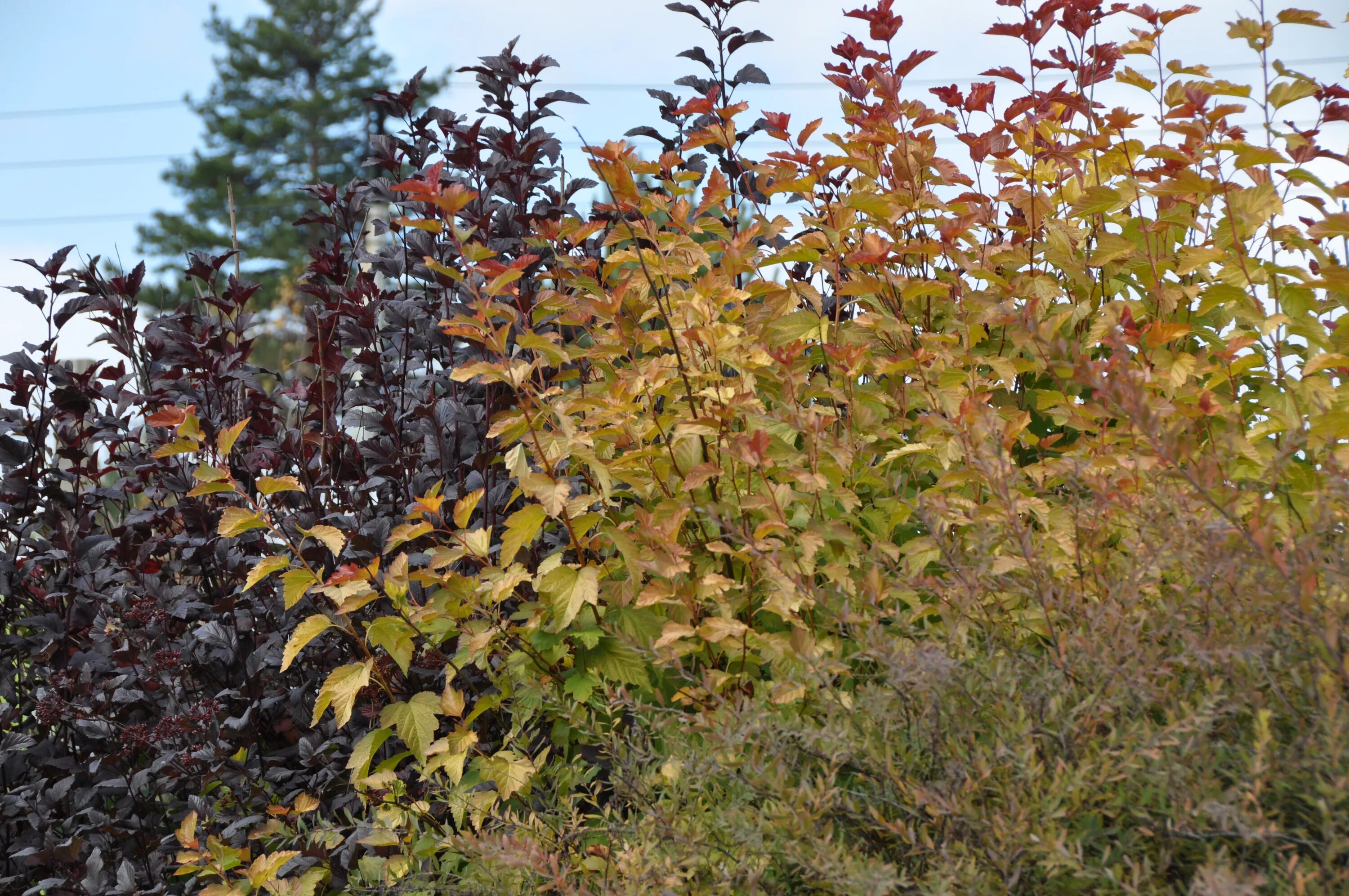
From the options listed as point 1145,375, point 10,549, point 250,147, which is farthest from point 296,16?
point 1145,375

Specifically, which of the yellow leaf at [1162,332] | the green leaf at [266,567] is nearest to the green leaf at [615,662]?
the green leaf at [266,567]

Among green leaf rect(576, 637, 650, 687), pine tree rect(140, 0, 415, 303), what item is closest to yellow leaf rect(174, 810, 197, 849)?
green leaf rect(576, 637, 650, 687)

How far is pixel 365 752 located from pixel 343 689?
0.67 feet

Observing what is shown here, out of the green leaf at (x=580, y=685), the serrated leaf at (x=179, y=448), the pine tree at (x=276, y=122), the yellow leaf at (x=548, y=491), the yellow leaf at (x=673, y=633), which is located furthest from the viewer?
the pine tree at (x=276, y=122)

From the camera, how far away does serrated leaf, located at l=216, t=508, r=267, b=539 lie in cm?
247

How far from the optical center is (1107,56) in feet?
9.39

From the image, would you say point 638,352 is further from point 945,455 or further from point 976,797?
point 976,797

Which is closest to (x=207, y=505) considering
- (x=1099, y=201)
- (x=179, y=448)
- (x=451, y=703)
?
(x=179, y=448)

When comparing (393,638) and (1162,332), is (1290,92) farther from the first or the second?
(393,638)

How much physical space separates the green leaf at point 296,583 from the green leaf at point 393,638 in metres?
0.19

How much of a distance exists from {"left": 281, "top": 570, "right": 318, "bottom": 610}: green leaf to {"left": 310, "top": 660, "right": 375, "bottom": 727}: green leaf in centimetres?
20

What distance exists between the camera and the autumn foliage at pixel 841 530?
1586mm

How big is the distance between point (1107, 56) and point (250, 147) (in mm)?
30065

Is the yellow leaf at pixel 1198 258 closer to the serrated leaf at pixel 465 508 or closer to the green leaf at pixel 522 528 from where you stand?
the green leaf at pixel 522 528
